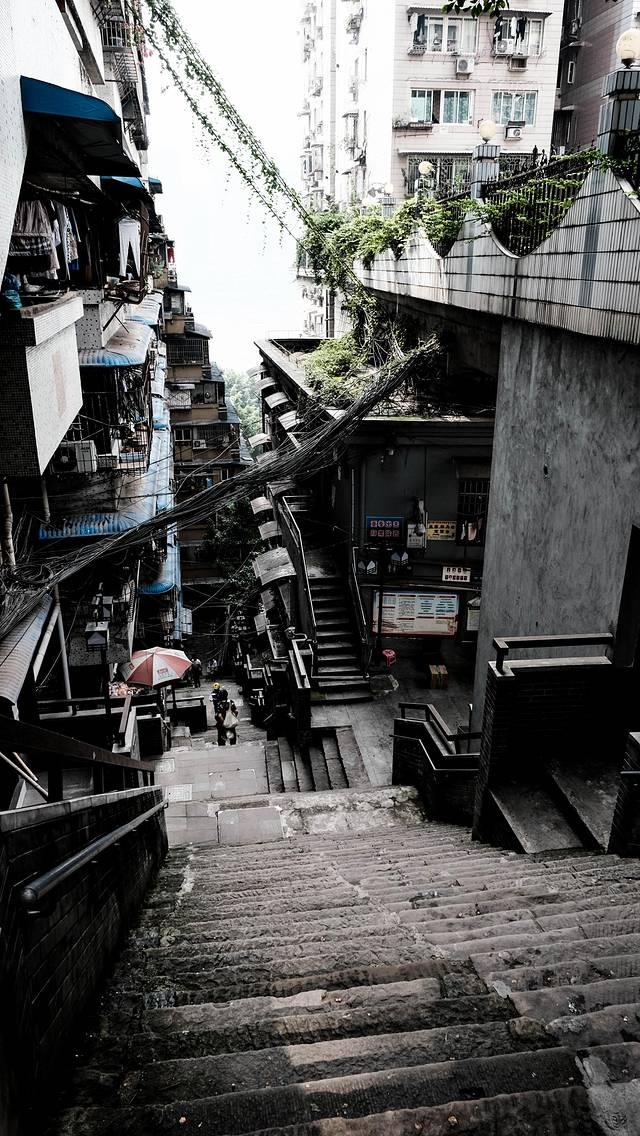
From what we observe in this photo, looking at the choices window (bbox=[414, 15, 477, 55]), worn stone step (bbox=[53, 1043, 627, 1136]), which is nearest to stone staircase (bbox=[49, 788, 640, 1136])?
worn stone step (bbox=[53, 1043, 627, 1136])

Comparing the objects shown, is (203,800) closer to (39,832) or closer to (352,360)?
(39,832)

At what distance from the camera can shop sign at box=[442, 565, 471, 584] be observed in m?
17.2

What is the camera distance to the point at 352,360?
21.3m

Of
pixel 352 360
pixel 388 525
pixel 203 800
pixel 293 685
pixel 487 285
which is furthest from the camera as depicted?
pixel 352 360

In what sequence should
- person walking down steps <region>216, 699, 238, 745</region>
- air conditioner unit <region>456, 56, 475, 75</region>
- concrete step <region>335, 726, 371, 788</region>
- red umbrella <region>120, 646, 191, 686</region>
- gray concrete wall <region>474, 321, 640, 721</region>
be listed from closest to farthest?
gray concrete wall <region>474, 321, 640, 721</region> < concrete step <region>335, 726, 371, 788</region> < red umbrella <region>120, 646, 191, 686</region> < person walking down steps <region>216, 699, 238, 745</region> < air conditioner unit <region>456, 56, 475, 75</region>

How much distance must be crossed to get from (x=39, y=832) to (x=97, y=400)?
658 inches

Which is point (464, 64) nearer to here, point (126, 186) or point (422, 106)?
point (422, 106)

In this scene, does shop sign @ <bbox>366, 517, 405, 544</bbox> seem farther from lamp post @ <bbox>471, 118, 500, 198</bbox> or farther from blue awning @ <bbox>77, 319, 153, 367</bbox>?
lamp post @ <bbox>471, 118, 500, 198</bbox>

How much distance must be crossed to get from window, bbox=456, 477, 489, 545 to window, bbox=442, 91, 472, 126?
1988 centimetres

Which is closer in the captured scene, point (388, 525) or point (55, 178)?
point (55, 178)

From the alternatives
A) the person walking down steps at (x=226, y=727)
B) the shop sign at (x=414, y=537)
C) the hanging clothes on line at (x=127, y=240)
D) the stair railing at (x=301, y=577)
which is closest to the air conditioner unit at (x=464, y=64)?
the stair railing at (x=301, y=577)

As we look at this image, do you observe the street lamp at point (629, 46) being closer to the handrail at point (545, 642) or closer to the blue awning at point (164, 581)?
the handrail at point (545, 642)

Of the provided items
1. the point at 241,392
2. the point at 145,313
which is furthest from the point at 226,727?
the point at 241,392

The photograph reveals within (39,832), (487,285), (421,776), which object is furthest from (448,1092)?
(487,285)
